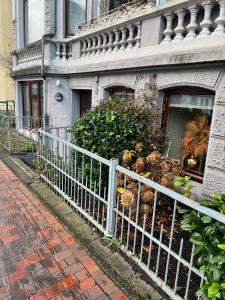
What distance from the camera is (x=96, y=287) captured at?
239 centimetres

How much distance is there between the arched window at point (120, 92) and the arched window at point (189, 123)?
112 centimetres

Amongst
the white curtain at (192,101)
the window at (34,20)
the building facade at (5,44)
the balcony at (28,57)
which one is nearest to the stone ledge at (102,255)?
the white curtain at (192,101)

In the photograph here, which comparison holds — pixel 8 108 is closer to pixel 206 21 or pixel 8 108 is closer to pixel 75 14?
pixel 75 14

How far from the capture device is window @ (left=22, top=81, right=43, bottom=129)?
8672 mm

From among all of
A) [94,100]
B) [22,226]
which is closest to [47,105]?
[94,100]

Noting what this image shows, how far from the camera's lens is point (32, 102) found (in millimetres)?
9438

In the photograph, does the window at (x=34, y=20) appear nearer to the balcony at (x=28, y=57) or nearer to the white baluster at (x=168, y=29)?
the balcony at (x=28, y=57)

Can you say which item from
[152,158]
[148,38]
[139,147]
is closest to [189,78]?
[148,38]

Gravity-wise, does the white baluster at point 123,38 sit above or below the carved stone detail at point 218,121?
above

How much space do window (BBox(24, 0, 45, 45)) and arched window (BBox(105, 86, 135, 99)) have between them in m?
3.90

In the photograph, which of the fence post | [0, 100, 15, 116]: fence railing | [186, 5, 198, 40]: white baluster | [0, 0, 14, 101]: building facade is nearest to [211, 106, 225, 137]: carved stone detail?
[186, 5, 198, 40]: white baluster

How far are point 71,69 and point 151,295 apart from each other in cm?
628

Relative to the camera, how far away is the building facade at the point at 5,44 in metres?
14.5

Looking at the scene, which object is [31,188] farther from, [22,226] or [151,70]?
[151,70]
